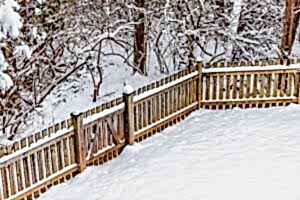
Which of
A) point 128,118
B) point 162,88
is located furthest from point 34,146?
point 162,88

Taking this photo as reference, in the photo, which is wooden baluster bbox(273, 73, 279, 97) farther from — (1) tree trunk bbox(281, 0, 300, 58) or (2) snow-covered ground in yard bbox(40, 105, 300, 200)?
(1) tree trunk bbox(281, 0, 300, 58)

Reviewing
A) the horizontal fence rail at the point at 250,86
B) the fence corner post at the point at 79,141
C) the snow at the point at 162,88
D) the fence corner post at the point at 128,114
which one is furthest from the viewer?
the horizontal fence rail at the point at 250,86

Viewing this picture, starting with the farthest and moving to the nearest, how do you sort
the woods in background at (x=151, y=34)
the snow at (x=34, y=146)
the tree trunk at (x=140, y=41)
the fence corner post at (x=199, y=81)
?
the tree trunk at (x=140, y=41), the woods in background at (x=151, y=34), the fence corner post at (x=199, y=81), the snow at (x=34, y=146)

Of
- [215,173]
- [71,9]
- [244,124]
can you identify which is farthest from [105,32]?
[215,173]

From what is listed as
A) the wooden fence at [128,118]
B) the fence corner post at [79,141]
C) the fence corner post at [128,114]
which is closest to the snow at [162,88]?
the wooden fence at [128,118]

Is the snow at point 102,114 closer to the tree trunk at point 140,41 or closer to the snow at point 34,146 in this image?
the snow at point 34,146

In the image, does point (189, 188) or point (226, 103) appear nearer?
point (189, 188)

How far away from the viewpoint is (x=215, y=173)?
22.0ft

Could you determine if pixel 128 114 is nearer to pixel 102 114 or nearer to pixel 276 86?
pixel 102 114

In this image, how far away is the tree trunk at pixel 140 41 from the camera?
1126 cm

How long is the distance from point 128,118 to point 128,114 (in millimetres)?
67

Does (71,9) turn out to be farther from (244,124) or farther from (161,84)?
(244,124)

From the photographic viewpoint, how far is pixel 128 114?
7535 millimetres

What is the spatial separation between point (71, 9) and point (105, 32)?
963mm
